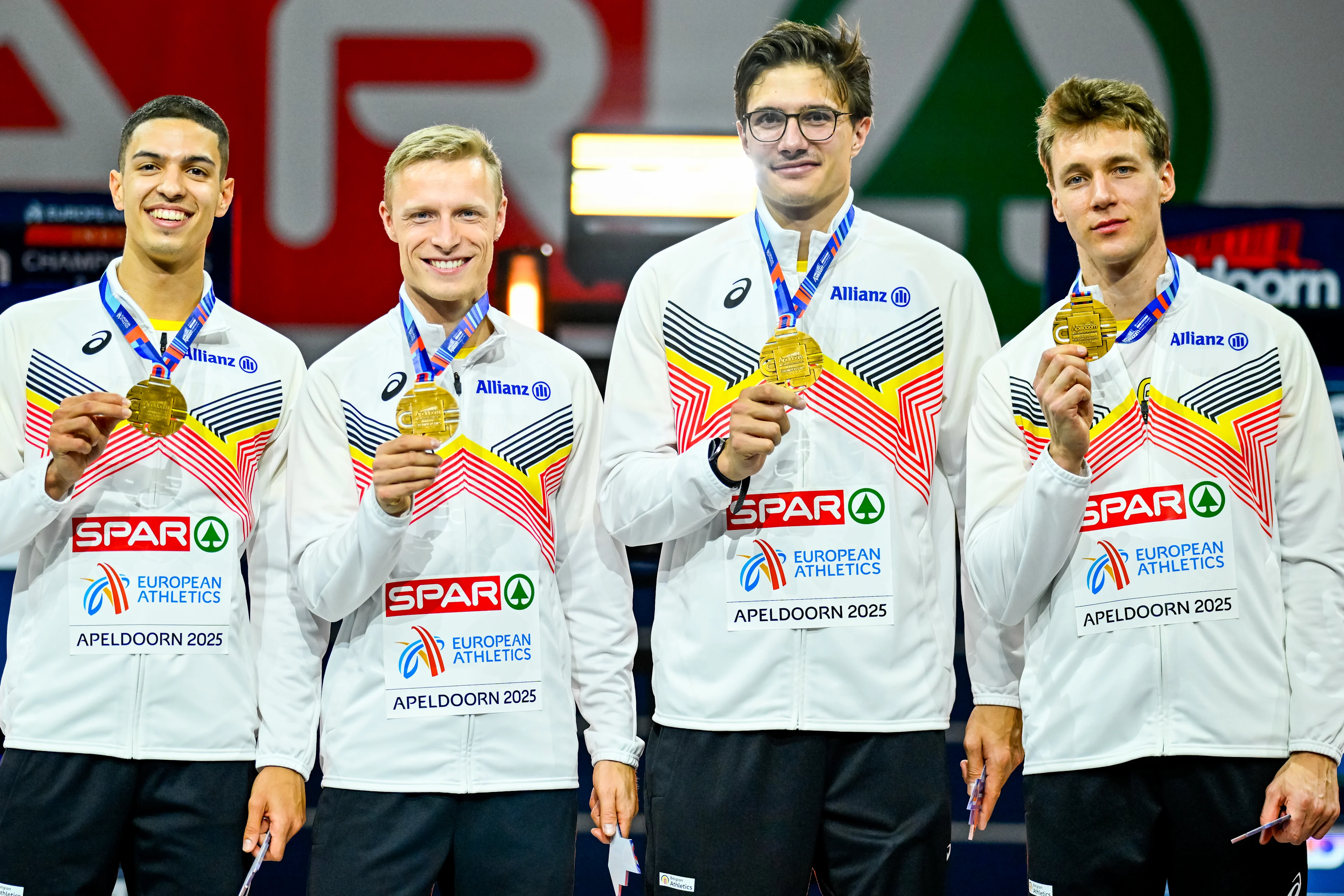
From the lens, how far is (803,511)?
247cm

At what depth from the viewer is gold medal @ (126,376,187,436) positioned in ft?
8.68

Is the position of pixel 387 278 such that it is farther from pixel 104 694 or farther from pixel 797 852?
pixel 797 852

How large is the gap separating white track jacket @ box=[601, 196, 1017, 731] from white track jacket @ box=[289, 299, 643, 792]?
0.15 m

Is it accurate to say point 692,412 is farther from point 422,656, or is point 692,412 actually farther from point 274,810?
point 274,810

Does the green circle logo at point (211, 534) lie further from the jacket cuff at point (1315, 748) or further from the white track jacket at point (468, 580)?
the jacket cuff at point (1315, 748)

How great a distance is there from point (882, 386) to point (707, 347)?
1.12 ft

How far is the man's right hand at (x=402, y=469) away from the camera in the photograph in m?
2.39

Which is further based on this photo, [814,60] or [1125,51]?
[1125,51]

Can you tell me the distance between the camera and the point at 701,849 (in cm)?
239

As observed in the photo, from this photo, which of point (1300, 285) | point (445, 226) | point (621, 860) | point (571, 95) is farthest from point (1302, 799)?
point (571, 95)

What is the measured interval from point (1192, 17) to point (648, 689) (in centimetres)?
441

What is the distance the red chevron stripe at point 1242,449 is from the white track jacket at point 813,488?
1.21 ft

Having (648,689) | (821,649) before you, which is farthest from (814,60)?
(648,689)

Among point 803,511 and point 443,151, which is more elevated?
point 443,151
